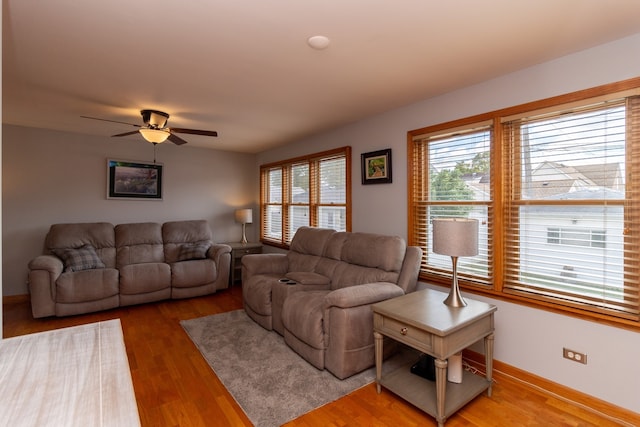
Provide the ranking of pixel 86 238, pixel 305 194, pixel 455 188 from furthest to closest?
pixel 305 194 → pixel 86 238 → pixel 455 188

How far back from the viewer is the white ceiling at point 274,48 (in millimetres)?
1704

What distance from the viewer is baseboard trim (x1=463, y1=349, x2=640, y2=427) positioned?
198 centimetres

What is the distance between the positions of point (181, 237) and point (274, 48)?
12.2ft

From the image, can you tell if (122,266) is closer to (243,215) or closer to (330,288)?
(243,215)

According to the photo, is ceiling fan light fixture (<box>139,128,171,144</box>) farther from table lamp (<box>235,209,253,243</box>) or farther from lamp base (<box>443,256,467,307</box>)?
lamp base (<box>443,256,467,307</box>)

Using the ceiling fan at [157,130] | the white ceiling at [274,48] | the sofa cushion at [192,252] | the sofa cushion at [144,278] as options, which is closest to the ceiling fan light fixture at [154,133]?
the ceiling fan at [157,130]

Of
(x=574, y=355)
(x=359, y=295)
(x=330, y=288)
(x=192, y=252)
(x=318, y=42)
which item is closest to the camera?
(x=318, y=42)

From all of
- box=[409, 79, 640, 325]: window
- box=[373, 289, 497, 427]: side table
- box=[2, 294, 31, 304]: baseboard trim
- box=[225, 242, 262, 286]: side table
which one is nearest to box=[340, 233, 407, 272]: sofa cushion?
box=[409, 79, 640, 325]: window

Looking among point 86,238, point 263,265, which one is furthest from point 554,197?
point 86,238

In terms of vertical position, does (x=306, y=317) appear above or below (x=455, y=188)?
below

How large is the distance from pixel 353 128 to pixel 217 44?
2180 mm

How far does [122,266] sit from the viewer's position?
4.34m

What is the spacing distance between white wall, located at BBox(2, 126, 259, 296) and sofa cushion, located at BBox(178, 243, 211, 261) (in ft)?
2.82

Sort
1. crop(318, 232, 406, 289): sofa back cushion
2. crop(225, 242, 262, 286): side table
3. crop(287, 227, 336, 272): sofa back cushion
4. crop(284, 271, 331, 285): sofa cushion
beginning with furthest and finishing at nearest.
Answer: crop(225, 242, 262, 286): side table
crop(287, 227, 336, 272): sofa back cushion
crop(284, 271, 331, 285): sofa cushion
crop(318, 232, 406, 289): sofa back cushion
